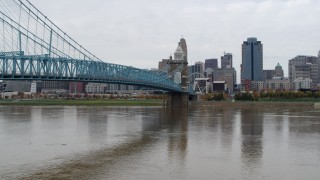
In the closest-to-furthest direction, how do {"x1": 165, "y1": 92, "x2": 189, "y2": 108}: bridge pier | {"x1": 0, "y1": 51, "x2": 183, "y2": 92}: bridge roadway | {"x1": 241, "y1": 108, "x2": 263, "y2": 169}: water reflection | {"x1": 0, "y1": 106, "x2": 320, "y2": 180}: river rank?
1. {"x1": 0, "y1": 106, "x2": 320, "y2": 180}: river
2. {"x1": 241, "y1": 108, "x2": 263, "y2": 169}: water reflection
3. {"x1": 0, "y1": 51, "x2": 183, "y2": 92}: bridge roadway
4. {"x1": 165, "y1": 92, "x2": 189, "y2": 108}: bridge pier

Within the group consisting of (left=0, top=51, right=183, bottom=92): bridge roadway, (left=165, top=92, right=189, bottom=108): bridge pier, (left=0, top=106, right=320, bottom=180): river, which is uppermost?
(left=0, top=51, right=183, bottom=92): bridge roadway

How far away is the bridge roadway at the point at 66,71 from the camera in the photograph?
38438 mm

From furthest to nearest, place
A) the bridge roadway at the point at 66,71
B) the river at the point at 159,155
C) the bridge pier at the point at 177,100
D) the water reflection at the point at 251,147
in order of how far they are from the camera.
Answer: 1. the bridge pier at the point at 177,100
2. the bridge roadway at the point at 66,71
3. the water reflection at the point at 251,147
4. the river at the point at 159,155

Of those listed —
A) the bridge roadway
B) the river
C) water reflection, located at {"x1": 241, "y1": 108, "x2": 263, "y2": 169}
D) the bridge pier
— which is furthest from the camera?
the bridge pier

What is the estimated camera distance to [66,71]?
47.4m

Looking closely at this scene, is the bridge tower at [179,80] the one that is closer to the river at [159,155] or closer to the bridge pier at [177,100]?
the bridge pier at [177,100]

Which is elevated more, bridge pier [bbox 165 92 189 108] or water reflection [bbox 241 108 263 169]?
bridge pier [bbox 165 92 189 108]

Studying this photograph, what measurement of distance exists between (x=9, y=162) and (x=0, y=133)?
13.5 metres

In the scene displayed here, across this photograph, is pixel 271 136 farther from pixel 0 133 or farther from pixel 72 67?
pixel 72 67

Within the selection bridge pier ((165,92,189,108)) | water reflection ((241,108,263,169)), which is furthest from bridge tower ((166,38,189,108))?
water reflection ((241,108,263,169))

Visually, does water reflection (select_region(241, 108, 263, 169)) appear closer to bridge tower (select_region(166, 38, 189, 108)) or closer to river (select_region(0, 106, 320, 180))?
river (select_region(0, 106, 320, 180))

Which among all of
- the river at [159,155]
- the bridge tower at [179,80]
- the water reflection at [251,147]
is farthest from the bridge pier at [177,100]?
the river at [159,155]

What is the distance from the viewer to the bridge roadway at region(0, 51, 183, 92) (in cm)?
3844

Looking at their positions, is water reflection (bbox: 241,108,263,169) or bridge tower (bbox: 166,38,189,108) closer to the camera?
water reflection (bbox: 241,108,263,169)
